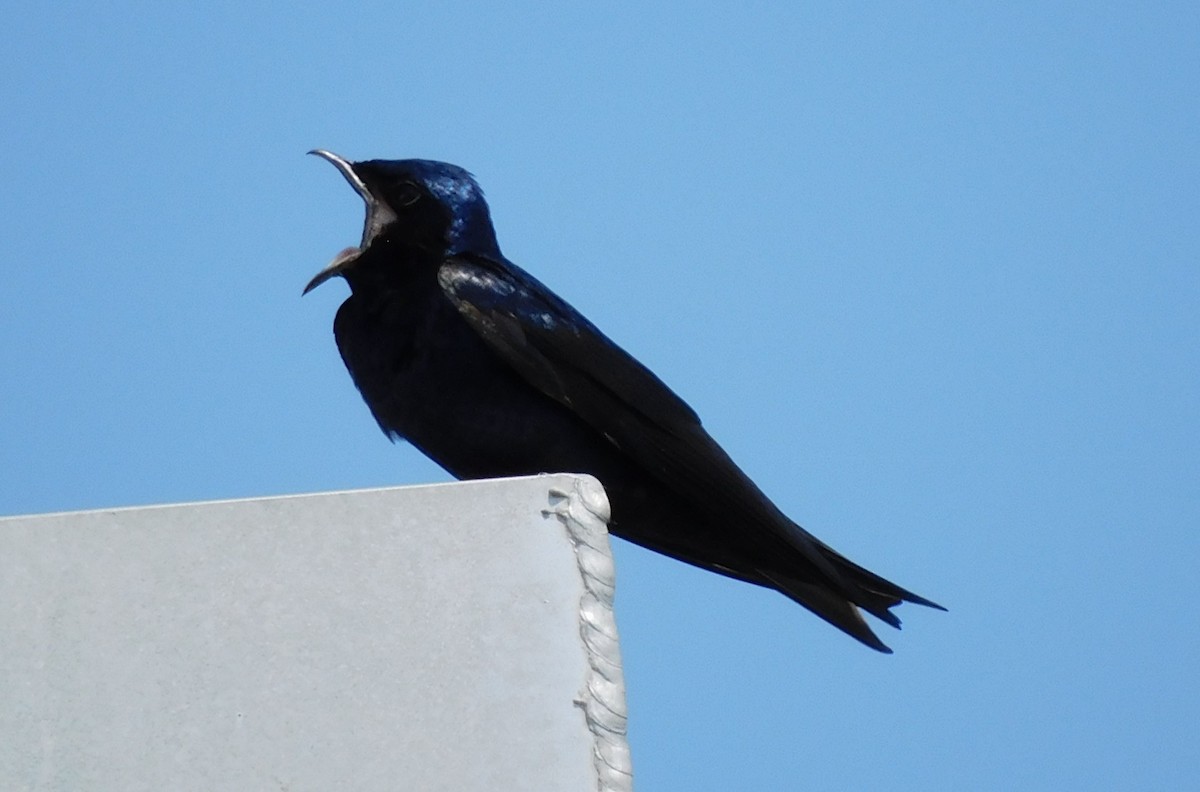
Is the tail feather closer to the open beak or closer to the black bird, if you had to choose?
the black bird

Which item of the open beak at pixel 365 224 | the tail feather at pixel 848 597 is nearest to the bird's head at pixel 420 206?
the open beak at pixel 365 224

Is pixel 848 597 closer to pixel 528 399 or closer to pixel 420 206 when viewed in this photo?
pixel 528 399

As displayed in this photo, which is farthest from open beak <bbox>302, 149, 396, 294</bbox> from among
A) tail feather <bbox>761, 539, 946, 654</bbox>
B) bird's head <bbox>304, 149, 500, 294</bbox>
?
tail feather <bbox>761, 539, 946, 654</bbox>

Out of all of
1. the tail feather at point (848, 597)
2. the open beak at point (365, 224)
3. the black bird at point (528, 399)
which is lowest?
the tail feather at point (848, 597)

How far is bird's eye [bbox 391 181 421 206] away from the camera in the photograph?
1.83m

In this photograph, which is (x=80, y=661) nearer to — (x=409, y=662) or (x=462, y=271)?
(x=409, y=662)

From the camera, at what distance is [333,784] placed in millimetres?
1203

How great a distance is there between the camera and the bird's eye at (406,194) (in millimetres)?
1830

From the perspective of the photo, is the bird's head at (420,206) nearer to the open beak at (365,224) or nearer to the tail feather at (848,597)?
the open beak at (365,224)

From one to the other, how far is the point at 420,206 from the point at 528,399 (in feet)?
0.95

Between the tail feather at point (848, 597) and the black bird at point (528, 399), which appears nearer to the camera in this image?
the black bird at point (528, 399)

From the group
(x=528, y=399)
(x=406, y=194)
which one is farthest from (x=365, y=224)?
(x=528, y=399)

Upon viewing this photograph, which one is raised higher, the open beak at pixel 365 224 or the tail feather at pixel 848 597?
the open beak at pixel 365 224

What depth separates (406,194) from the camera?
6.02 ft
